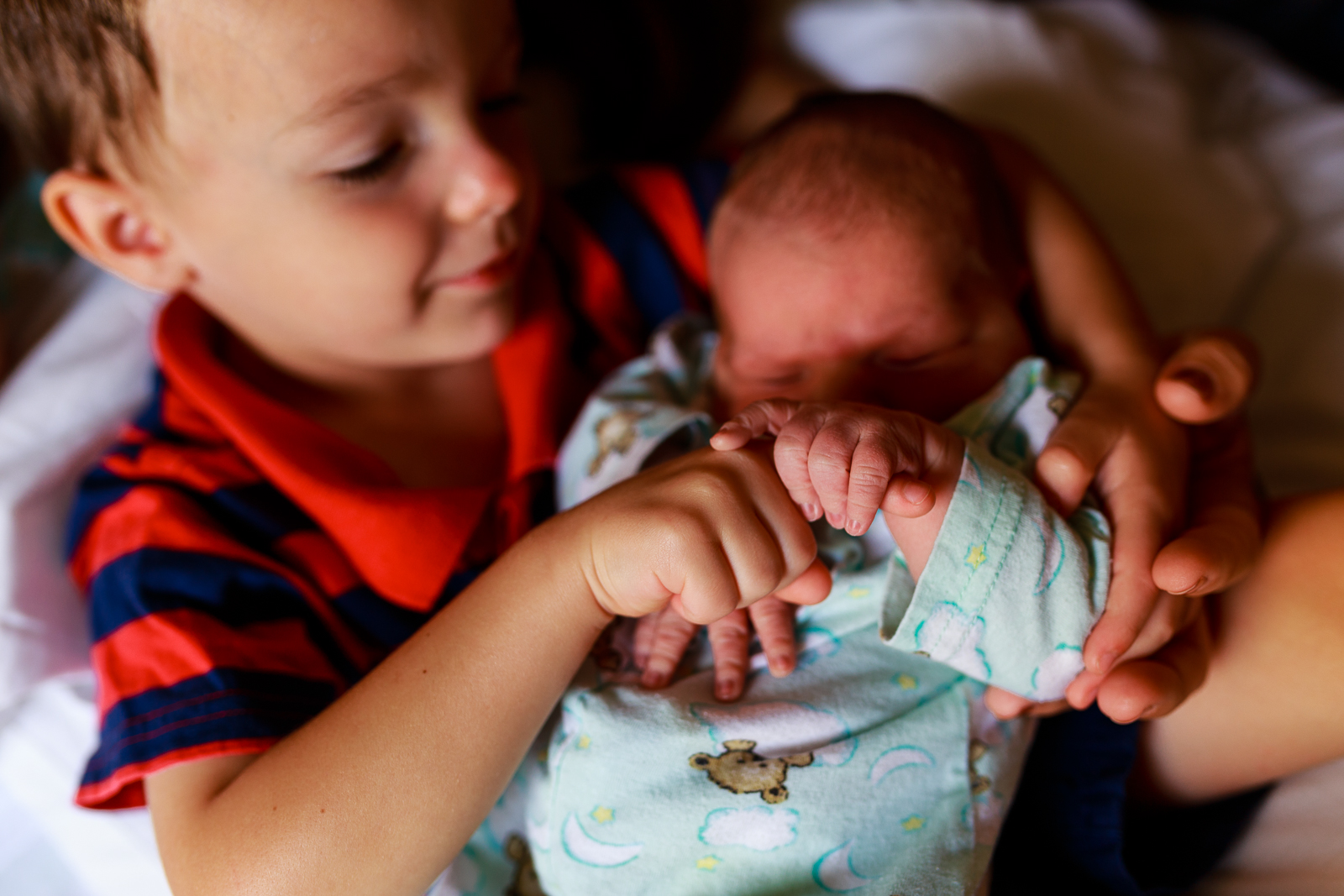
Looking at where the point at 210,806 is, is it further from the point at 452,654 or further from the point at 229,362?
the point at 229,362

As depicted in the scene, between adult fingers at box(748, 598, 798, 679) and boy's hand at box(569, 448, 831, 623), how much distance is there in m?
0.08

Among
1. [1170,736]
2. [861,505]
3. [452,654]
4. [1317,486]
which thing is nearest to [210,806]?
[452,654]

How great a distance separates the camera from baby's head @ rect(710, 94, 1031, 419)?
Result: 76 cm

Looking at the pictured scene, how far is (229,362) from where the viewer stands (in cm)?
89

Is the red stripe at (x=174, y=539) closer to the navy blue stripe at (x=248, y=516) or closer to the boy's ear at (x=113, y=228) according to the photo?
the navy blue stripe at (x=248, y=516)

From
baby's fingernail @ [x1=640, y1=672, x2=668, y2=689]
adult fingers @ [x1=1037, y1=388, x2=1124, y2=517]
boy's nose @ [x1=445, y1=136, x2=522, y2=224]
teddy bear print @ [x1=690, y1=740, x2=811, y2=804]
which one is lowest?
teddy bear print @ [x1=690, y1=740, x2=811, y2=804]

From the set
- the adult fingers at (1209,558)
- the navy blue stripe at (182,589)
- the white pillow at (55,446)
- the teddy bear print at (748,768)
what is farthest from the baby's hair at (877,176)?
the white pillow at (55,446)

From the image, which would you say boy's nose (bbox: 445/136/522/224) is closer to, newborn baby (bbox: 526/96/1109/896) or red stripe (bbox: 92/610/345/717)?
newborn baby (bbox: 526/96/1109/896)

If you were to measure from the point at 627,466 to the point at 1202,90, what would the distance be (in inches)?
43.4

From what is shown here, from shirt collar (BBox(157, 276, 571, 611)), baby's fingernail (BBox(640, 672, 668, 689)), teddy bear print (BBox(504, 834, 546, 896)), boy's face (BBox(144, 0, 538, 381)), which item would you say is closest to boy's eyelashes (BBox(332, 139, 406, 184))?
boy's face (BBox(144, 0, 538, 381))

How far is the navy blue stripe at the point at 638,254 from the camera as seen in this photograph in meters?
1.04

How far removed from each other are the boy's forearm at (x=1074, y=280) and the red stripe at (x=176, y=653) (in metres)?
0.71

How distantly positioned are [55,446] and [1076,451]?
2.80 feet

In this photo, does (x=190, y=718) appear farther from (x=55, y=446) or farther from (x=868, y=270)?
(x=868, y=270)
